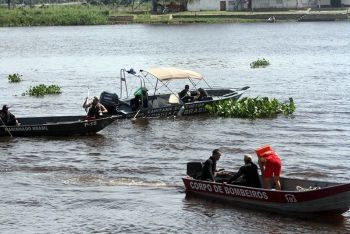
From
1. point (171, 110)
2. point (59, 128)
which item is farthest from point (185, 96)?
point (59, 128)

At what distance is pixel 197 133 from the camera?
35781mm

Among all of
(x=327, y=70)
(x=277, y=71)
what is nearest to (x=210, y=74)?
(x=277, y=71)

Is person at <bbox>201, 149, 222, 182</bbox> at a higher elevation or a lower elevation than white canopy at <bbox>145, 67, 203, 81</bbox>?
lower

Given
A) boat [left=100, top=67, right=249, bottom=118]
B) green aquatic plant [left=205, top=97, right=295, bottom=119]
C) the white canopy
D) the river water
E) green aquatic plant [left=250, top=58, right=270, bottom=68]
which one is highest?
the white canopy

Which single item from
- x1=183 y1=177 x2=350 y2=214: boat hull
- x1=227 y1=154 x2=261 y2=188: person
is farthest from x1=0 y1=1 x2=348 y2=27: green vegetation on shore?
x1=227 y1=154 x2=261 y2=188: person

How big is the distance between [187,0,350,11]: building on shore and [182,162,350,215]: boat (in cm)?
13499

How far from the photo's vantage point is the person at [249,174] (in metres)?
22.0

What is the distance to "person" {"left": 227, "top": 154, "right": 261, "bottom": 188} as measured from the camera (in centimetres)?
2205

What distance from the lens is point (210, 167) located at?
2306cm

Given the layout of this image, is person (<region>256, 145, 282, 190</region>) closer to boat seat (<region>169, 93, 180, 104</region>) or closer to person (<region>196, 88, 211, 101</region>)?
boat seat (<region>169, 93, 180, 104</region>)

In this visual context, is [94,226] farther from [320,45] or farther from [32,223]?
[320,45]

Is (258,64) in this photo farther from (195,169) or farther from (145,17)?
(145,17)

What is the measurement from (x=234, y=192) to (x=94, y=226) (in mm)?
4135

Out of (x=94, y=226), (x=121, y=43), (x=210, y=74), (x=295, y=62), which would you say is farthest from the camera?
(x=121, y=43)
